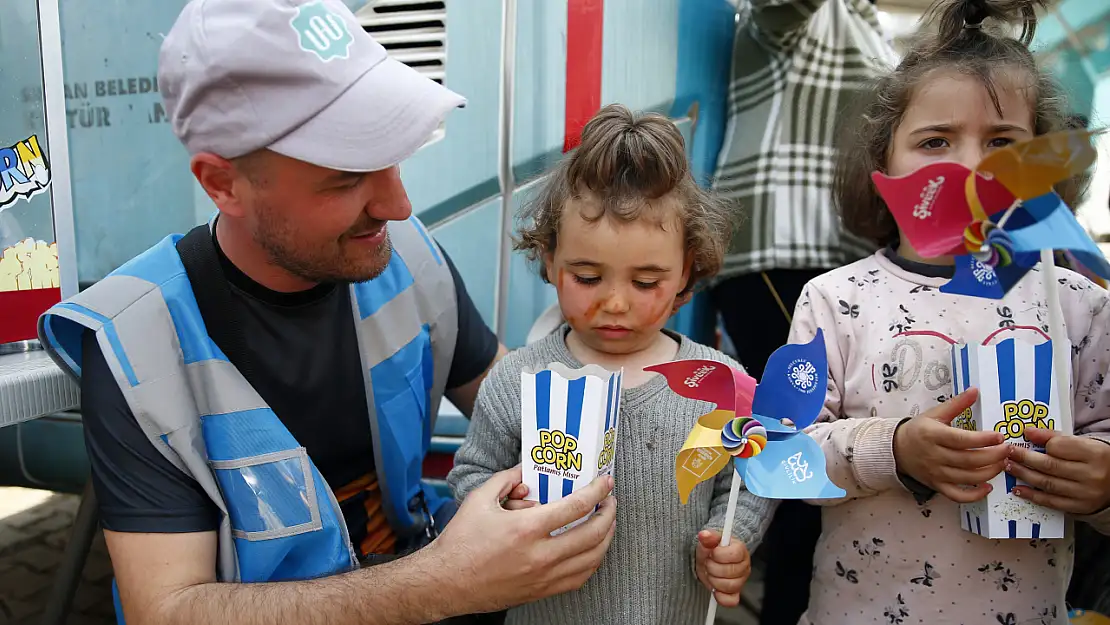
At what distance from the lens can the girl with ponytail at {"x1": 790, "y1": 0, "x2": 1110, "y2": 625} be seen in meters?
1.42

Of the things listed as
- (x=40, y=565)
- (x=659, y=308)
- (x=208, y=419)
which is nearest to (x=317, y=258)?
(x=208, y=419)

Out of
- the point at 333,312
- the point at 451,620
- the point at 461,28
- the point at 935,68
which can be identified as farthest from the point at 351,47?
the point at 451,620

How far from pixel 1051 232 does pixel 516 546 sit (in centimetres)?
90

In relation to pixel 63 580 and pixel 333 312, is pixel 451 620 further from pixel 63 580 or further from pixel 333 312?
pixel 63 580

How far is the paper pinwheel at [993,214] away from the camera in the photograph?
1044 mm

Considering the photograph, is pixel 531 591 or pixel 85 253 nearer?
pixel 531 591

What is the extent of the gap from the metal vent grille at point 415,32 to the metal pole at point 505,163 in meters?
0.18

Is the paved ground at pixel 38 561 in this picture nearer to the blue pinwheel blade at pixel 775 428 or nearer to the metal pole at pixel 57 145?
the metal pole at pixel 57 145

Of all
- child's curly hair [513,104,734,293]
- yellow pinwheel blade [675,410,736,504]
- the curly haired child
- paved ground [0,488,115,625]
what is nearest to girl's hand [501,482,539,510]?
the curly haired child

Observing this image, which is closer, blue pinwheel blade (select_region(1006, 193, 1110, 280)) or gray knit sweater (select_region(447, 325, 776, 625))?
blue pinwheel blade (select_region(1006, 193, 1110, 280))

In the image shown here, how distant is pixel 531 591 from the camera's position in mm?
1317

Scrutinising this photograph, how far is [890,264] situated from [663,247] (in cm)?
51

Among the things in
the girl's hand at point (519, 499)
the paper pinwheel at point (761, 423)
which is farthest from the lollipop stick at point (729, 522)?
the girl's hand at point (519, 499)

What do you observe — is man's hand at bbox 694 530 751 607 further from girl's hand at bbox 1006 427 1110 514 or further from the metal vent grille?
the metal vent grille
